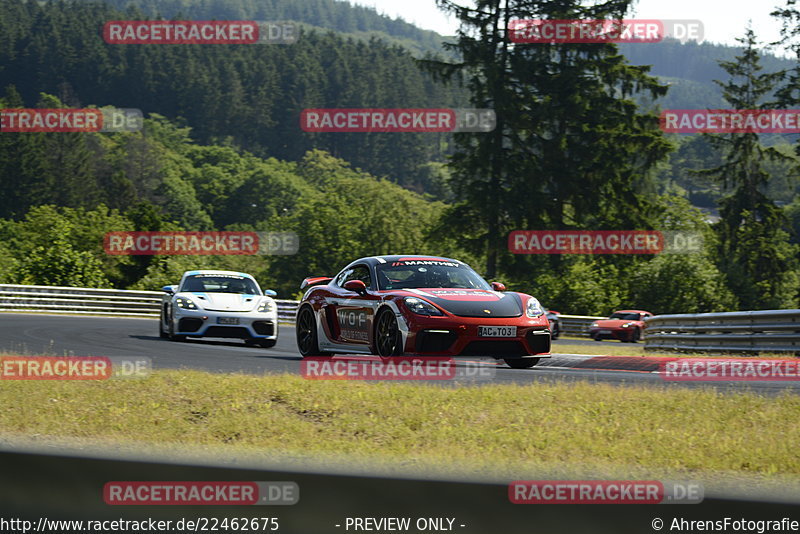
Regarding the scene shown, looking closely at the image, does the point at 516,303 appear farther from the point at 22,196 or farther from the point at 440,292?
the point at 22,196

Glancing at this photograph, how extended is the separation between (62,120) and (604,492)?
10783 centimetres

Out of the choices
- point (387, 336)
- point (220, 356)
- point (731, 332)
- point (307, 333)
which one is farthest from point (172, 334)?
point (731, 332)

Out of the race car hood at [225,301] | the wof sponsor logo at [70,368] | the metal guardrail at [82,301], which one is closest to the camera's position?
the wof sponsor logo at [70,368]

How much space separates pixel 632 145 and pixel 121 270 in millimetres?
25662

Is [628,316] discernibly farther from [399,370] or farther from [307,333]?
[399,370]

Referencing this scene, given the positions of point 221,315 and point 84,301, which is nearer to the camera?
point 221,315

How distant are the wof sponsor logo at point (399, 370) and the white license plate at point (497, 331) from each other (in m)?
0.46

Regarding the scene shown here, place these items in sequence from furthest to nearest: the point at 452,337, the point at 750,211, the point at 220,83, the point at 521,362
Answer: the point at 220,83 < the point at 750,211 < the point at 521,362 < the point at 452,337

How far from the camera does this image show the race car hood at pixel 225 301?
55.8ft

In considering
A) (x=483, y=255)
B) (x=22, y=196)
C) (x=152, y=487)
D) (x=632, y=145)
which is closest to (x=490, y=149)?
(x=483, y=255)

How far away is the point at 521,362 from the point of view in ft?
40.5

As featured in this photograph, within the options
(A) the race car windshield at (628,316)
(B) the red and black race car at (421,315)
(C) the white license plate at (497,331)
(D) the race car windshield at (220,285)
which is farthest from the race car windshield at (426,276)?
(A) the race car windshield at (628,316)

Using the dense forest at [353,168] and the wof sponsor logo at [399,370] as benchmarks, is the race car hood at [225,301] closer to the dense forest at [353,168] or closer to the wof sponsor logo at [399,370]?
the wof sponsor logo at [399,370]

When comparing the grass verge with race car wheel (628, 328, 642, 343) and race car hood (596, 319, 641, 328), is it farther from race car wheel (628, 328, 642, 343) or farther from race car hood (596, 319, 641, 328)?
race car wheel (628, 328, 642, 343)
